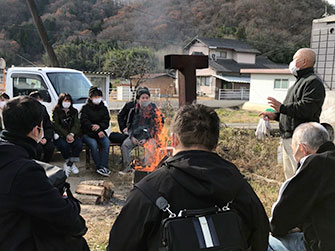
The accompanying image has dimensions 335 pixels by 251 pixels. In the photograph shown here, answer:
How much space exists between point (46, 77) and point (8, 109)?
5729 mm

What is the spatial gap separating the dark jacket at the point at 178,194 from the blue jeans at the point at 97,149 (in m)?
4.57

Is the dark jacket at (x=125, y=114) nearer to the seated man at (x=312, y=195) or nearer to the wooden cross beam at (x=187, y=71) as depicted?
the wooden cross beam at (x=187, y=71)

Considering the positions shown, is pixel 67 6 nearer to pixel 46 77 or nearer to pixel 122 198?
pixel 46 77

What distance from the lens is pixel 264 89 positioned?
24844mm

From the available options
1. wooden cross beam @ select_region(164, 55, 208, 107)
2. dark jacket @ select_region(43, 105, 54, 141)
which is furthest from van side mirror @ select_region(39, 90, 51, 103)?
wooden cross beam @ select_region(164, 55, 208, 107)

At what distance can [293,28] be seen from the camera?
45.2 m

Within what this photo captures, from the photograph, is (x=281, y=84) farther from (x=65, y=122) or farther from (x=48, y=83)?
(x=65, y=122)

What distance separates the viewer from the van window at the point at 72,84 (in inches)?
285

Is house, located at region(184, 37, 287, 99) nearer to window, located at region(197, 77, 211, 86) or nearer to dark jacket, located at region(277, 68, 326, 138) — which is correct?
window, located at region(197, 77, 211, 86)

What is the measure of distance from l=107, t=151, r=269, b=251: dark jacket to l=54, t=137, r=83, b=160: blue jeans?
15.1ft

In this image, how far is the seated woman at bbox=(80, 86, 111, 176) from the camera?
19.7ft

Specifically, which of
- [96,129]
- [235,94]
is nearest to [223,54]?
[235,94]

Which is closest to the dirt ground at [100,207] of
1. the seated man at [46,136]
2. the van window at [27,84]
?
the seated man at [46,136]

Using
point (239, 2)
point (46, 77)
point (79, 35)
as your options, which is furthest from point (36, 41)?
point (46, 77)
